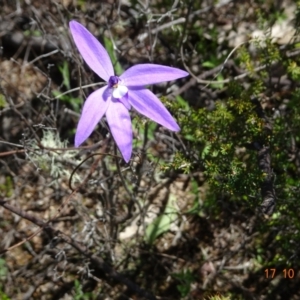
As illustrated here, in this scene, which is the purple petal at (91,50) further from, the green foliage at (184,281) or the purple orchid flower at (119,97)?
the green foliage at (184,281)

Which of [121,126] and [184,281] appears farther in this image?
[184,281]

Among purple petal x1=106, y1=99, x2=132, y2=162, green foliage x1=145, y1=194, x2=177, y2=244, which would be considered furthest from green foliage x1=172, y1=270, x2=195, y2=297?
purple petal x1=106, y1=99, x2=132, y2=162

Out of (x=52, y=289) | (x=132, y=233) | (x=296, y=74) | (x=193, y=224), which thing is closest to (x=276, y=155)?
(x=296, y=74)

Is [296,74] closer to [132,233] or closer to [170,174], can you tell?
[170,174]

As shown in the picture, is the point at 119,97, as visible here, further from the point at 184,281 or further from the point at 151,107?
the point at 184,281

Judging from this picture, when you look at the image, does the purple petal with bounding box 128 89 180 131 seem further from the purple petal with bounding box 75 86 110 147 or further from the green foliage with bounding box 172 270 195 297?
the green foliage with bounding box 172 270 195 297

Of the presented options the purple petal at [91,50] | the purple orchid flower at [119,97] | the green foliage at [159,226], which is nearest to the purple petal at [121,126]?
the purple orchid flower at [119,97]

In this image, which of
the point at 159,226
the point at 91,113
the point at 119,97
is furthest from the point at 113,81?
the point at 159,226
